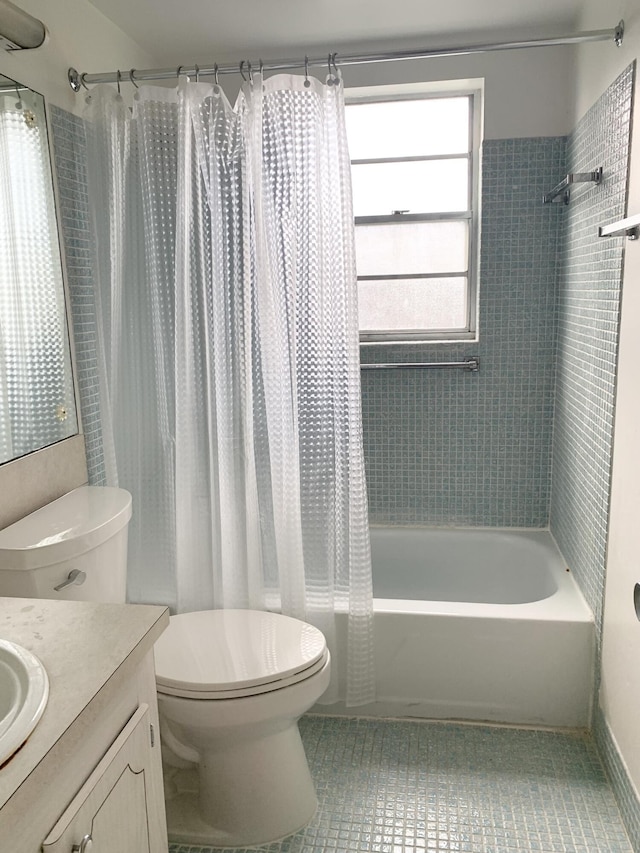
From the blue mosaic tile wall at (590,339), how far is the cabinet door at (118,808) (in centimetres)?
140

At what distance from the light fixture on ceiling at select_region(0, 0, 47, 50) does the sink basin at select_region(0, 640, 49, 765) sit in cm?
140

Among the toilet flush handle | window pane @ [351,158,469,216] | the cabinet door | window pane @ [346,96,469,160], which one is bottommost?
the cabinet door

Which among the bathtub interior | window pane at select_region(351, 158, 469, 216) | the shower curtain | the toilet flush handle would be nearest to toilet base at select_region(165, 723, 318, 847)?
the shower curtain

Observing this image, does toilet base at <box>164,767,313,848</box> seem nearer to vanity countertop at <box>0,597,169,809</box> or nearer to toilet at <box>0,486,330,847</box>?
toilet at <box>0,486,330,847</box>

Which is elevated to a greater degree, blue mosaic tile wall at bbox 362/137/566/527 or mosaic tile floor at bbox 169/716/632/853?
blue mosaic tile wall at bbox 362/137/566/527

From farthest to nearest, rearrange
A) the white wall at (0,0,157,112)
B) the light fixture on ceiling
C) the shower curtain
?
the shower curtain
the white wall at (0,0,157,112)
the light fixture on ceiling

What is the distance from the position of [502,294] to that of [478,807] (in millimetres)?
1812

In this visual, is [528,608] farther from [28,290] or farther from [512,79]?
[512,79]

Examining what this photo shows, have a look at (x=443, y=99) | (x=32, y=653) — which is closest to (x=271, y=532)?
(x=32, y=653)

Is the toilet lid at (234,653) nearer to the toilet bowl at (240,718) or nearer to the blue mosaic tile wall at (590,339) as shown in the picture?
the toilet bowl at (240,718)

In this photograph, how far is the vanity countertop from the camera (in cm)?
88

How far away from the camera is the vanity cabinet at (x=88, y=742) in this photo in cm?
86

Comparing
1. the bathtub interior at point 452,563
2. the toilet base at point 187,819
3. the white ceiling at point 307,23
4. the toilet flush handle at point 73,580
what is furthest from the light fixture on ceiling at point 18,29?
the bathtub interior at point 452,563

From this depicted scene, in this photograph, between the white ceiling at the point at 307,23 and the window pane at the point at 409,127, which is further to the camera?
the window pane at the point at 409,127
